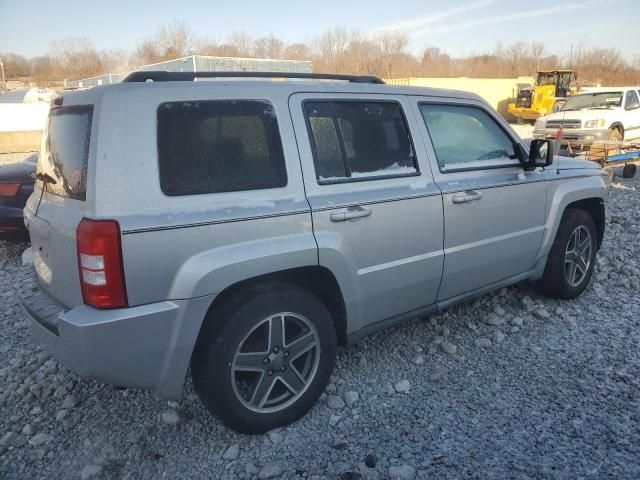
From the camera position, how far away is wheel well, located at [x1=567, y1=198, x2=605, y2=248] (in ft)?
14.6

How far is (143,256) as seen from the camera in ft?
7.22

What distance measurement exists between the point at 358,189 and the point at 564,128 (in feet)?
39.1

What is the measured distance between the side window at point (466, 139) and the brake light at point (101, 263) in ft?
6.89

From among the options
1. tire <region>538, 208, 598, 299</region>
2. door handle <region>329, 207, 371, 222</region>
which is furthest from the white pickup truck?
door handle <region>329, 207, 371, 222</region>

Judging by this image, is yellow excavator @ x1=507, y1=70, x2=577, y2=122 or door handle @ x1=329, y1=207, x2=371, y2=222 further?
yellow excavator @ x1=507, y1=70, x2=577, y2=122

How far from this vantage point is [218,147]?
2455 millimetres

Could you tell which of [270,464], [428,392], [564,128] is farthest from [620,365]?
[564,128]

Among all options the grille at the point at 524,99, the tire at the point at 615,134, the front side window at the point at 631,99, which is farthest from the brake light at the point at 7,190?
the grille at the point at 524,99

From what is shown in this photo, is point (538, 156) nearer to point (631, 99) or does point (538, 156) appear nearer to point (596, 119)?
point (596, 119)

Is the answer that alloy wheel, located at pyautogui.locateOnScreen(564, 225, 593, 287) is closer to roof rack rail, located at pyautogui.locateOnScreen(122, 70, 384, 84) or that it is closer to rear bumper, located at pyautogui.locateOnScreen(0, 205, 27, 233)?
roof rack rail, located at pyautogui.locateOnScreen(122, 70, 384, 84)

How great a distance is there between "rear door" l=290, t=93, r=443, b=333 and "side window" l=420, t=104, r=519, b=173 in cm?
22

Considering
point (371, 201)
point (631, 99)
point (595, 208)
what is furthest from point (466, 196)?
point (631, 99)

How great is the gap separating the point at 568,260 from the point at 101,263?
377cm

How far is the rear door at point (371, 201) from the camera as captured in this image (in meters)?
2.73
